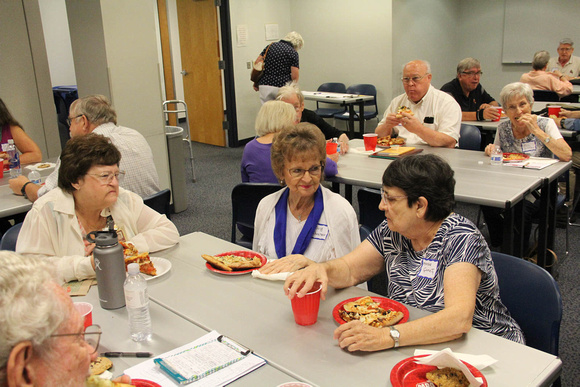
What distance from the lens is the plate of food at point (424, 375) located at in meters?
1.29

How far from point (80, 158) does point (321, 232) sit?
3.60ft

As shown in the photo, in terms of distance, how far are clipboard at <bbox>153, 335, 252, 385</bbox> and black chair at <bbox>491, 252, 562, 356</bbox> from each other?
1.00m

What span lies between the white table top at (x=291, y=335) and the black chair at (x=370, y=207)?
1065 millimetres

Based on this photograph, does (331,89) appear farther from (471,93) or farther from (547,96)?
(471,93)

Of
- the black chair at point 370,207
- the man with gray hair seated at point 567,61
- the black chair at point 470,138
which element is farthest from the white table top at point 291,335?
the man with gray hair seated at point 567,61

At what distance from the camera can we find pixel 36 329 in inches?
32.9

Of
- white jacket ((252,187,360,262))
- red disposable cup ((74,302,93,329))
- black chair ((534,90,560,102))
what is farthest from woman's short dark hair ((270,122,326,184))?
black chair ((534,90,560,102))

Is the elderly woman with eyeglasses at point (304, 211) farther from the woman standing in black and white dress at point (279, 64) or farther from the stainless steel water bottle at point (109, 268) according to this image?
the woman standing in black and white dress at point (279, 64)

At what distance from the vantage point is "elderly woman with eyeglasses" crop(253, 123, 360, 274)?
2.29 meters

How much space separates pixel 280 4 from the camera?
8.93 m

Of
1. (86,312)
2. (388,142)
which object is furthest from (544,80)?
(86,312)

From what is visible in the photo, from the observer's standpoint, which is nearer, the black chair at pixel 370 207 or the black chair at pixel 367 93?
the black chair at pixel 370 207

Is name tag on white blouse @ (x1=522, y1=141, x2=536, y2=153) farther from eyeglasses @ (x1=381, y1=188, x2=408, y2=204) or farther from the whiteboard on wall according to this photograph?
the whiteboard on wall

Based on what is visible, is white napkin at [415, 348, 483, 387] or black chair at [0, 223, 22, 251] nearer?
white napkin at [415, 348, 483, 387]
